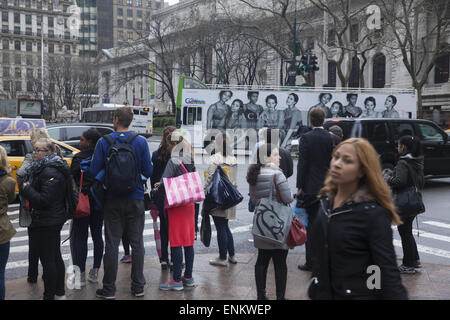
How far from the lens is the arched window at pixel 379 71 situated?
1844 inches

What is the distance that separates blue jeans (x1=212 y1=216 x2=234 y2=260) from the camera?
594 centimetres

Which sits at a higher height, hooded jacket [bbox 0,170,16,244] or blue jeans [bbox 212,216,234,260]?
hooded jacket [bbox 0,170,16,244]

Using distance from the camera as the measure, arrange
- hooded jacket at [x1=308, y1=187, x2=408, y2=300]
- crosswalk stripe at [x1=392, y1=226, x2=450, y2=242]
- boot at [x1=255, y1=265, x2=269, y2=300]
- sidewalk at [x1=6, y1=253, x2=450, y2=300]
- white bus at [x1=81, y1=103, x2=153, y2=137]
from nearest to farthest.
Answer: hooded jacket at [x1=308, y1=187, x2=408, y2=300]
boot at [x1=255, y1=265, x2=269, y2=300]
sidewalk at [x1=6, y1=253, x2=450, y2=300]
crosswalk stripe at [x1=392, y1=226, x2=450, y2=242]
white bus at [x1=81, y1=103, x2=153, y2=137]

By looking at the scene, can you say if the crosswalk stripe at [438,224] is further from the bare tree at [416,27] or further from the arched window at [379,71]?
the arched window at [379,71]

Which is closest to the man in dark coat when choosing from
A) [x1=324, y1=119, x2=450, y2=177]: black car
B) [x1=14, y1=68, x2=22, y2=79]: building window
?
[x1=324, y1=119, x2=450, y2=177]: black car

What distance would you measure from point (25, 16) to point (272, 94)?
100.0 m

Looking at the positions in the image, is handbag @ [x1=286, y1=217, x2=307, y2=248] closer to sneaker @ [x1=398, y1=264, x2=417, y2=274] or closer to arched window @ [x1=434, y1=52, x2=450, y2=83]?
sneaker @ [x1=398, y1=264, x2=417, y2=274]

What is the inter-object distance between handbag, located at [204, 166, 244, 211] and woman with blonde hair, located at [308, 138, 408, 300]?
9.89 ft

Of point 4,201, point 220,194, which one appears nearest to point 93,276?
point 4,201

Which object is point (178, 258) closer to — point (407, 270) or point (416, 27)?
point (407, 270)

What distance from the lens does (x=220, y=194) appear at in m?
5.60

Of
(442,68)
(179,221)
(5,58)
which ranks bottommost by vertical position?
(179,221)

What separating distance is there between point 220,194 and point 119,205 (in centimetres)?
133

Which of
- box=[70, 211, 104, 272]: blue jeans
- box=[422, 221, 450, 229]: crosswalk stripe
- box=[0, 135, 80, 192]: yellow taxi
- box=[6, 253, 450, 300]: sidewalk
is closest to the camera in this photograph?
box=[6, 253, 450, 300]: sidewalk
